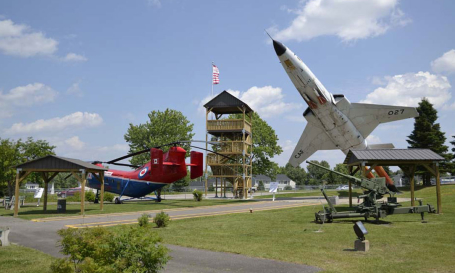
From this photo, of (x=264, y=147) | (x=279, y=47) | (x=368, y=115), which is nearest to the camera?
(x=279, y=47)

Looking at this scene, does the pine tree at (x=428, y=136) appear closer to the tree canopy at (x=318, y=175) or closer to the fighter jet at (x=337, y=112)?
the fighter jet at (x=337, y=112)

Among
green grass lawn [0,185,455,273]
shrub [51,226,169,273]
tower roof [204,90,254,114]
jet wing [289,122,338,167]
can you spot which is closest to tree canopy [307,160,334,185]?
jet wing [289,122,338,167]

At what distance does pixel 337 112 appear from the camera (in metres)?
34.6

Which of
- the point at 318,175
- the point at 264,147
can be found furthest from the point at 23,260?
the point at 318,175

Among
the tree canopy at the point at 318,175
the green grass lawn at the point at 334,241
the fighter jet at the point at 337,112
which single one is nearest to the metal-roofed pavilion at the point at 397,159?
the green grass lawn at the point at 334,241

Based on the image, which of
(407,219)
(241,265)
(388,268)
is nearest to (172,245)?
(241,265)

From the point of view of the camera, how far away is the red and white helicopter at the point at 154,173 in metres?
32.0

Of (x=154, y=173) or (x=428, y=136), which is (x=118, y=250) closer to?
(x=154, y=173)

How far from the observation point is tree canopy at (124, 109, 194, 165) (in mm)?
64938

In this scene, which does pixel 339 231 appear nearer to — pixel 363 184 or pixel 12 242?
pixel 363 184

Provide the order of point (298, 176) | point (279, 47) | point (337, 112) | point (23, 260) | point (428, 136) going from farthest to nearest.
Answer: point (298, 176), point (428, 136), point (337, 112), point (279, 47), point (23, 260)

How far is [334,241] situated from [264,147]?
47.3 meters

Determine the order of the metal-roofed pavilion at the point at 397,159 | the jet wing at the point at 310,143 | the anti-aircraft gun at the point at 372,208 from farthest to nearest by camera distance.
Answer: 1. the jet wing at the point at 310,143
2. the metal-roofed pavilion at the point at 397,159
3. the anti-aircraft gun at the point at 372,208

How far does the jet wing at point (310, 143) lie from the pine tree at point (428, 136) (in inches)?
776
